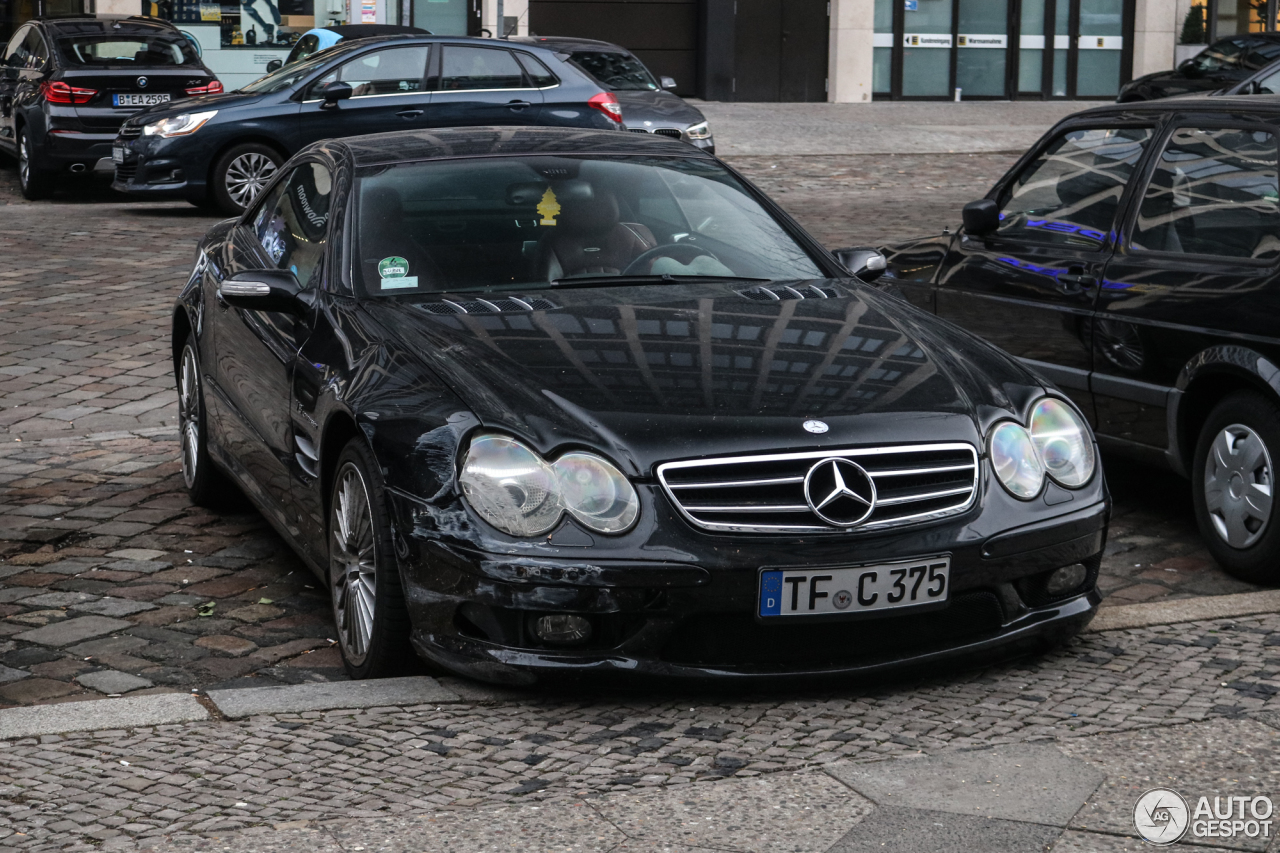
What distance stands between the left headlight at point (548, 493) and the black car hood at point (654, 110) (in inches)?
503

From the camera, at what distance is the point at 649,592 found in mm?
4156

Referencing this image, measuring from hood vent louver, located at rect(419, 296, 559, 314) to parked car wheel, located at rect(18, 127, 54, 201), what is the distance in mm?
12710

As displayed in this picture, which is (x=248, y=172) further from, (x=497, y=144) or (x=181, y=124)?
(x=497, y=144)

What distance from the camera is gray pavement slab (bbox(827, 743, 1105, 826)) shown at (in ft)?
12.1

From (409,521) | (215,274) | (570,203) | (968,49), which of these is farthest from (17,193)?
(968,49)

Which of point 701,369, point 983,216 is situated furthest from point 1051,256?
point 701,369

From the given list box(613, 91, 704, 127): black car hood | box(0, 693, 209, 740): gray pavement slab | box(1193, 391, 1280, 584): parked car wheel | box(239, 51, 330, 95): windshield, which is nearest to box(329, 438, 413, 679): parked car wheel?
box(0, 693, 209, 740): gray pavement slab

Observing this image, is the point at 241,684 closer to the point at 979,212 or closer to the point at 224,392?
the point at 224,392

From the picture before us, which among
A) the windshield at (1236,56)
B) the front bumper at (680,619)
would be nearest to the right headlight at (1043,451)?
the front bumper at (680,619)

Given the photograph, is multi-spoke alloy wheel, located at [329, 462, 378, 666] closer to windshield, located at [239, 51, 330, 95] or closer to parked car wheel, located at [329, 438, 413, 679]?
parked car wheel, located at [329, 438, 413, 679]

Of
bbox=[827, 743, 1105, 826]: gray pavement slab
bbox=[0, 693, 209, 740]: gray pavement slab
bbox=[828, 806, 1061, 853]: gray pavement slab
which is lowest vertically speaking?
bbox=[0, 693, 209, 740]: gray pavement slab

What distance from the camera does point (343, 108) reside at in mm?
15281

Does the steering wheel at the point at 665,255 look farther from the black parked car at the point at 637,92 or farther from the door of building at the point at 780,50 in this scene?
the door of building at the point at 780,50

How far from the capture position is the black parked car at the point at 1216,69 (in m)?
19.8
